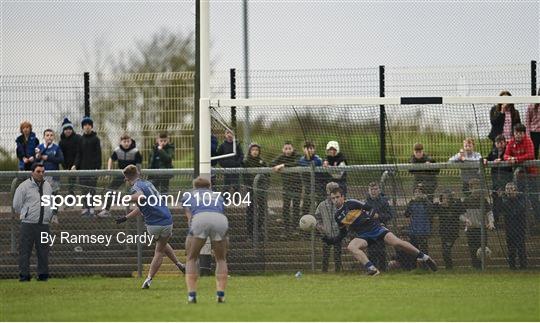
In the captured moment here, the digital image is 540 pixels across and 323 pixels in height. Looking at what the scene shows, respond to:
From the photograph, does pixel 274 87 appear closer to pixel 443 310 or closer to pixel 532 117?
pixel 532 117

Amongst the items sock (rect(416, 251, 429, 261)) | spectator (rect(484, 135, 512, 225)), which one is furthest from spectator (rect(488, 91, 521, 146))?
sock (rect(416, 251, 429, 261))

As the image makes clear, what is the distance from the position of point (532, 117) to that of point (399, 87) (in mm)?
2345

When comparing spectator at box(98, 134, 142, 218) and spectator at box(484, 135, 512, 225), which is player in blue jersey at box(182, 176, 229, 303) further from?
spectator at box(484, 135, 512, 225)

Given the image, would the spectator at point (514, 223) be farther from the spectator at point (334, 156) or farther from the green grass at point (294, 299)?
the spectator at point (334, 156)

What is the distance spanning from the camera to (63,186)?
840 inches

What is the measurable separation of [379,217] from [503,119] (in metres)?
2.77

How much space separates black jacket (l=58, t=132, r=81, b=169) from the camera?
22297 millimetres

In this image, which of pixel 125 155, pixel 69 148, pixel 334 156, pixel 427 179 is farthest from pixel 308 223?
pixel 69 148

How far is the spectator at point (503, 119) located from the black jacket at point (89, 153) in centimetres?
696

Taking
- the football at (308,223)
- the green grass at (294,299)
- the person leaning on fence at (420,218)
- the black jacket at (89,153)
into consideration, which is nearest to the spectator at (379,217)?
the person leaning on fence at (420,218)

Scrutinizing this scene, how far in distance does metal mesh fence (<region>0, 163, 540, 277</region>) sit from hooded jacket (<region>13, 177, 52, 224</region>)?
2.00ft

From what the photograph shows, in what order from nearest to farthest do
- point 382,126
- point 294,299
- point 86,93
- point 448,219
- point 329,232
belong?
point 294,299 < point 448,219 < point 329,232 < point 382,126 < point 86,93

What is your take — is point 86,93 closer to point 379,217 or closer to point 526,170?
point 379,217

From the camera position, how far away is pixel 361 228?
67.7ft
